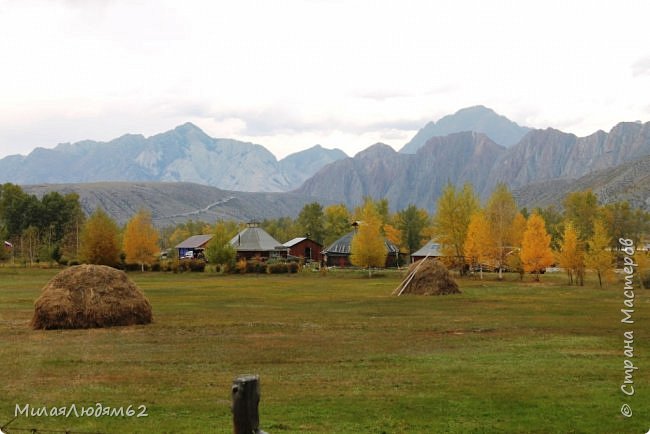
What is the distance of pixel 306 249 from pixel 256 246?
1337cm

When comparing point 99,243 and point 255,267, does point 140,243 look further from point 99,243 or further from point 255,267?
point 255,267

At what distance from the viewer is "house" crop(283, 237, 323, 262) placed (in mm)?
127506

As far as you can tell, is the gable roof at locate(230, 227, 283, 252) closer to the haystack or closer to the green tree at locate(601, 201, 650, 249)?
the green tree at locate(601, 201, 650, 249)

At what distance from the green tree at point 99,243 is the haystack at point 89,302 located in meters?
59.6

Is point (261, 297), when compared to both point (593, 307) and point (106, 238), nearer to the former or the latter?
point (593, 307)

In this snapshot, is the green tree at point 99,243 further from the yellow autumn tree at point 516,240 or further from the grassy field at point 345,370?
the yellow autumn tree at point 516,240

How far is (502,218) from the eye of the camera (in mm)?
84312

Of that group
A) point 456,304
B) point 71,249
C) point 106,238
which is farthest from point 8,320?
point 71,249

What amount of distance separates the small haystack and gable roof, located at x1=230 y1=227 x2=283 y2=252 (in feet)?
227

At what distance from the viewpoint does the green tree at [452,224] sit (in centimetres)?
8312

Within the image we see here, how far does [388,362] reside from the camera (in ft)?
67.3

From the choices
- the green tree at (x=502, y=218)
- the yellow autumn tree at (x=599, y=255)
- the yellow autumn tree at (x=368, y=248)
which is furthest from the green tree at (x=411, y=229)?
the yellow autumn tree at (x=599, y=255)

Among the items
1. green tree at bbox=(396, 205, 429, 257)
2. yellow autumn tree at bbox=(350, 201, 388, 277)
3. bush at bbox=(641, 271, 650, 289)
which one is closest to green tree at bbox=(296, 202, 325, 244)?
green tree at bbox=(396, 205, 429, 257)

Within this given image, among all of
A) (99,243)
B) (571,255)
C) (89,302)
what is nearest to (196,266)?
(99,243)
